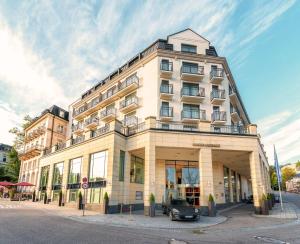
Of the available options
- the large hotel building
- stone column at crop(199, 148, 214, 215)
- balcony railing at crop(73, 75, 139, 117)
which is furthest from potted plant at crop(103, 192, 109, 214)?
balcony railing at crop(73, 75, 139, 117)

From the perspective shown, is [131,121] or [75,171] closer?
[75,171]

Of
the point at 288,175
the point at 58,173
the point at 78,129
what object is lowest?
the point at 58,173

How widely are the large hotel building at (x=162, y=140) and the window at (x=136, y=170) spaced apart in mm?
102

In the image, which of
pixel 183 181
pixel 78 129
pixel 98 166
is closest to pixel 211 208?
pixel 183 181

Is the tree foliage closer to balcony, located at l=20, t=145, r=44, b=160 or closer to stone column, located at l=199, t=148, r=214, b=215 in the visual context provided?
balcony, located at l=20, t=145, r=44, b=160

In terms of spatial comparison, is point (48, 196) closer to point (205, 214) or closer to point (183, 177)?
point (183, 177)

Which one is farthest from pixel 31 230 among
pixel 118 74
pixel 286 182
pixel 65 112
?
pixel 286 182

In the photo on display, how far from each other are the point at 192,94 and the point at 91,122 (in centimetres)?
1679

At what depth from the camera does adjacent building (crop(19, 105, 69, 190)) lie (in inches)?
1623

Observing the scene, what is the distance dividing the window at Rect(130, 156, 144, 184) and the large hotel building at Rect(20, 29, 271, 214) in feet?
0.33

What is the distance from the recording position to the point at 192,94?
28266 mm

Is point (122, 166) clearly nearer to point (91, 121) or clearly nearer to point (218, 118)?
point (218, 118)

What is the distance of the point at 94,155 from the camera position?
2342cm

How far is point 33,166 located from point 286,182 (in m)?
128
